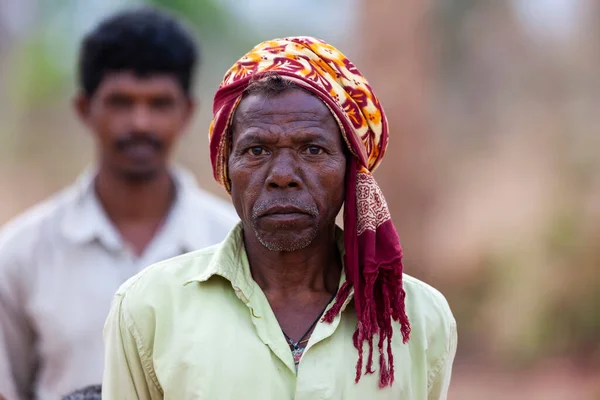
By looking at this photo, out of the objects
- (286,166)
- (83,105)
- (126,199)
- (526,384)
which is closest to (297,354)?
(286,166)

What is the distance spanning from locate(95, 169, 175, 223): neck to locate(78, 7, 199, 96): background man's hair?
0.46 metres

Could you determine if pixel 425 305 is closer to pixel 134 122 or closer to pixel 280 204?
pixel 280 204

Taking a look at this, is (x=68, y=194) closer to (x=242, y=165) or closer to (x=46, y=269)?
(x=46, y=269)

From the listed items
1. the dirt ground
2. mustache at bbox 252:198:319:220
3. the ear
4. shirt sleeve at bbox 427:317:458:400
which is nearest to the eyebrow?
mustache at bbox 252:198:319:220

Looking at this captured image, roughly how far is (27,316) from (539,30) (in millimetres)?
8102

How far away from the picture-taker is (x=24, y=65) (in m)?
13.6

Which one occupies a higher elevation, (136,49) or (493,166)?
(136,49)

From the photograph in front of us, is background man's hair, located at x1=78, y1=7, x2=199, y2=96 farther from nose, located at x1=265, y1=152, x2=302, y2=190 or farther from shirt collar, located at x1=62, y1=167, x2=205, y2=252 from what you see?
nose, located at x1=265, y1=152, x2=302, y2=190

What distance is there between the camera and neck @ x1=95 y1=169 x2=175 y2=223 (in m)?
4.68

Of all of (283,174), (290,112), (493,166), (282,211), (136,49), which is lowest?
(493,166)

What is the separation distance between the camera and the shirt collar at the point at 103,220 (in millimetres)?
4422

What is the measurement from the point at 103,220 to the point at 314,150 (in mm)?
1930

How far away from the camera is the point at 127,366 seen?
273cm

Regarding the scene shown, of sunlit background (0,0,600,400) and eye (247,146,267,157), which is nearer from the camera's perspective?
eye (247,146,267,157)
